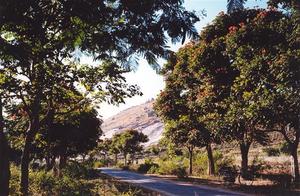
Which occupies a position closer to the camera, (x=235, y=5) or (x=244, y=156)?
(x=235, y=5)

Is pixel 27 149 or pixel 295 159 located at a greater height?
pixel 27 149

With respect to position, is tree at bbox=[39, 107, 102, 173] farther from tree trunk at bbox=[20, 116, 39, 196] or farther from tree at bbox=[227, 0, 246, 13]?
tree at bbox=[227, 0, 246, 13]

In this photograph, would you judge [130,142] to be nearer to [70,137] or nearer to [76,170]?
[70,137]

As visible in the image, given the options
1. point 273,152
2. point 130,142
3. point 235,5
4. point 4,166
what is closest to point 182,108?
point 273,152

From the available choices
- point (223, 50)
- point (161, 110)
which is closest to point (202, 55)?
point (223, 50)

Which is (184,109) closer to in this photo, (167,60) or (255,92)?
(255,92)

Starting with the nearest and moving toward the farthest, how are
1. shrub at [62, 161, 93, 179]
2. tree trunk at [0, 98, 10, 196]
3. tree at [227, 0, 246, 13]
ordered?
tree at [227, 0, 246, 13]
tree trunk at [0, 98, 10, 196]
shrub at [62, 161, 93, 179]

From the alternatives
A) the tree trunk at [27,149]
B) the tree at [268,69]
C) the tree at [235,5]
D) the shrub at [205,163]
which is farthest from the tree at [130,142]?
the tree at [235,5]

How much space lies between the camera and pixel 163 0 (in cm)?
423

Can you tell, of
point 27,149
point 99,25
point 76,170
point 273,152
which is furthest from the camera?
point 273,152

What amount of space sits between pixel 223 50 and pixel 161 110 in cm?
1169

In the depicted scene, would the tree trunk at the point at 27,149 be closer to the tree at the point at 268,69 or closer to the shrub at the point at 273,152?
the tree at the point at 268,69

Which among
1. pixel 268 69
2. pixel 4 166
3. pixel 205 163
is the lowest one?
pixel 205 163

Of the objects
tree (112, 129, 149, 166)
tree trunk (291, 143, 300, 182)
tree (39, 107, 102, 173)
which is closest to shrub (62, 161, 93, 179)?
tree (39, 107, 102, 173)
